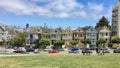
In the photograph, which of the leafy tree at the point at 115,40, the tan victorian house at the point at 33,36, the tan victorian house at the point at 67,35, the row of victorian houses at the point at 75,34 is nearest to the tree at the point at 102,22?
the row of victorian houses at the point at 75,34

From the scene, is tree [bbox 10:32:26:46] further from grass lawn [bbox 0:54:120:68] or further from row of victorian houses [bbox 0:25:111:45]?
grass lawn [bbox 0:54:120:68]

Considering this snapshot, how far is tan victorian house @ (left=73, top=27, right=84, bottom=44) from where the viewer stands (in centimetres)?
14562

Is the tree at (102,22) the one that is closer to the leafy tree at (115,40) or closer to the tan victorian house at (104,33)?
the tan victorian house at (104,33)

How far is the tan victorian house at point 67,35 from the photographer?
14826 centimetres

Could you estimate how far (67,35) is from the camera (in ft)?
490

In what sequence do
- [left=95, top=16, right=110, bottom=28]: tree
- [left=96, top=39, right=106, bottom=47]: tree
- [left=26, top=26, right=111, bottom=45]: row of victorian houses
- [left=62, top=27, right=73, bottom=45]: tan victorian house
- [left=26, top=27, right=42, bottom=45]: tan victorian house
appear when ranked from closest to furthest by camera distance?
[left=96, top=39, right=106, bottom=47]: tree, [left=26, top=26, right=111, bottom=45]: row of victorian houses, [left=62, top=27, right=73, bottom=45]: tan victorian house, [left=26, top=27, right=42, bottom=45]: tan victorian house, [left=95, top=16, right=110, bottom=28]: tree

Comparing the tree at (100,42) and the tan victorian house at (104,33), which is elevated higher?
the tan victorian house at (104,33)

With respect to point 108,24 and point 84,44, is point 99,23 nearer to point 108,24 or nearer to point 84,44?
point 108,24

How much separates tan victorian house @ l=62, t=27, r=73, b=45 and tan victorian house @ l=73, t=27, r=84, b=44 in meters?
1.96

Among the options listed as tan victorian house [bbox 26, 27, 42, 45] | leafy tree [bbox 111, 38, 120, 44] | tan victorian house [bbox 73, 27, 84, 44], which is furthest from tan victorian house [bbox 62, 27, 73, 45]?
leafy tree [bbox 111, 38, 120, 44]

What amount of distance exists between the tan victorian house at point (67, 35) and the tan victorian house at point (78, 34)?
6.43ft

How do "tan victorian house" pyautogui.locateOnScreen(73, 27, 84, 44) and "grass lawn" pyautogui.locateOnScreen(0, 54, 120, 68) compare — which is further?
"tan victorian house" pyautogui.locateOnScreen(73, 27, 84, 44)

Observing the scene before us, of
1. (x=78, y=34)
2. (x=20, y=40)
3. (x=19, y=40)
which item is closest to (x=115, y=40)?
(x=78, y=34)

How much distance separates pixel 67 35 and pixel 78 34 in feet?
18.6
